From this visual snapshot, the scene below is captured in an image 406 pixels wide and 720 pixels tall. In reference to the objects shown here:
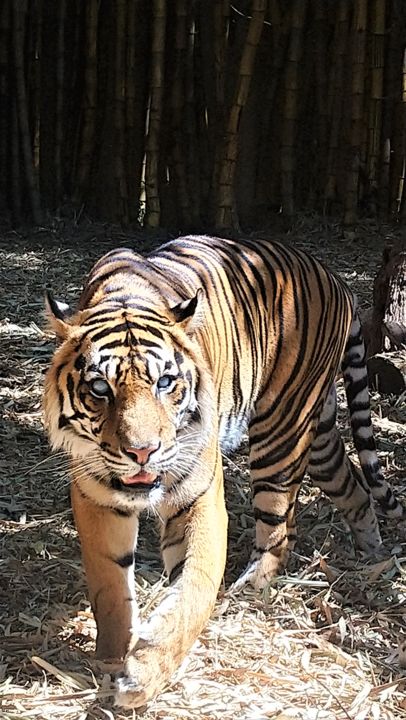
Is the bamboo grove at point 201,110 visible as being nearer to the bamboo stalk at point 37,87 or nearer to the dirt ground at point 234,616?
the bamboo stalk at point 37,87

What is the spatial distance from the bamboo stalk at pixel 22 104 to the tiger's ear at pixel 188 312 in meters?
4.43

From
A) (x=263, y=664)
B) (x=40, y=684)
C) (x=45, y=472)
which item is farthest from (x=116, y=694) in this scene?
(x=45, y=472)

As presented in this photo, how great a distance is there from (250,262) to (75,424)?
0.99 metres

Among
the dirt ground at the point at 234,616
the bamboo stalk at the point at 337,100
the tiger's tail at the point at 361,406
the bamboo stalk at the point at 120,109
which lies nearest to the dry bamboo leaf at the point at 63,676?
the dirt ground at the point at 234,616

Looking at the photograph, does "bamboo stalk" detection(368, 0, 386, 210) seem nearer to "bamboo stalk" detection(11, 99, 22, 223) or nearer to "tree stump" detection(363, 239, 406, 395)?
"bamboo stalk" detection(11, 99, 22, 223)

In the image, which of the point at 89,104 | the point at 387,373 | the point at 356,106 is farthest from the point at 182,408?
the point at 89,104

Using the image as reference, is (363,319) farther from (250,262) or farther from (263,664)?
(263,664)

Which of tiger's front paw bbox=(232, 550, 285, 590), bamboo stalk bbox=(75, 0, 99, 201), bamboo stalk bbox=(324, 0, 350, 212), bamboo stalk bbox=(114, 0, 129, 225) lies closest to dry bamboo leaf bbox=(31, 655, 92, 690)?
tiger's front paw bbox=(232, 550, 285, 590)

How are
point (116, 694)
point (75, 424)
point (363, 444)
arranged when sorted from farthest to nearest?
point (363, 444) → point (75, 424) → point (116, 694)

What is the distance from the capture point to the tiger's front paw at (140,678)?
2.14 meters

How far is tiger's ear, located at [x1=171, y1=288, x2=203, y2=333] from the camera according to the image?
2416 millimetres

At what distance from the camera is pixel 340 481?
339 centimetres

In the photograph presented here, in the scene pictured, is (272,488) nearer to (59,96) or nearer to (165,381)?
(165,381)

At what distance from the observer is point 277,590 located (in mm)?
3027
